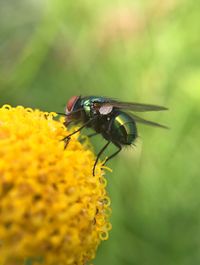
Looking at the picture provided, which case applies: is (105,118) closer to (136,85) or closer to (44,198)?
(44,198)

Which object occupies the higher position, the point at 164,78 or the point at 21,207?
the point at 164,78

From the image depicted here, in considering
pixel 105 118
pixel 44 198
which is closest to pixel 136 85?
pixel 105 118

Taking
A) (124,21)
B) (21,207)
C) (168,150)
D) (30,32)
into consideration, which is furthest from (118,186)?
(21,207)

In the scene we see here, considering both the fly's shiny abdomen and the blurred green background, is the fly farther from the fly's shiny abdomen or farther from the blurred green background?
the blurred green background

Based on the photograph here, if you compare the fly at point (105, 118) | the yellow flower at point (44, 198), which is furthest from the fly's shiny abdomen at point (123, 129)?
the yellow flower at point (44, 198)

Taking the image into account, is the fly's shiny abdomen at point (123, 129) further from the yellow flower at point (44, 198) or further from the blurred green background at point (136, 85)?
the blurred green background at point (136, 85)

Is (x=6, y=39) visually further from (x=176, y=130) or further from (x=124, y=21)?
(x=176, y=130)
